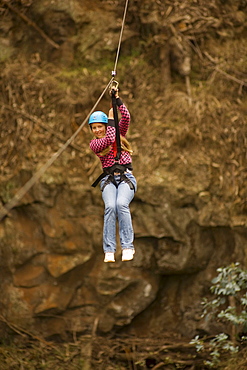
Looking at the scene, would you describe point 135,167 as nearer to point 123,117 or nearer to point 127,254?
point 123,117

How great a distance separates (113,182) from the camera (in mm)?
4828

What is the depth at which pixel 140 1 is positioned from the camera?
8.80m

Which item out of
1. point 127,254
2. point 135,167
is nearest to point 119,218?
point 127,254

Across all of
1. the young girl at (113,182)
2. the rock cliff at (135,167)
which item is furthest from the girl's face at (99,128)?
the rock cliff at (135,167)

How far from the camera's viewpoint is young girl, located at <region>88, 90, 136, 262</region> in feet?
15.3

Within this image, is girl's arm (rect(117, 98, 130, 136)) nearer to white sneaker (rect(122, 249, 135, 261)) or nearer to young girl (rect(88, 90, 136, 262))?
young girl (rect(88, 90, 136, 262))

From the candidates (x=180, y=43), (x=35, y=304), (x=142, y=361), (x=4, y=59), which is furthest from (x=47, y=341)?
(x=180, y=43)

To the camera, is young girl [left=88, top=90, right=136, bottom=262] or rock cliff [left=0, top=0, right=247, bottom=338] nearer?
young girl [left=88, top=90, right=136, bottom=262]

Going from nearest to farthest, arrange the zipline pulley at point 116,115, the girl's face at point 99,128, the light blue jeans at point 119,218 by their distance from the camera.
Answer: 1. the zipline pulley at point 116,115
2. the light blue jeans at point 119,218
3. the girl's face at point 99,128

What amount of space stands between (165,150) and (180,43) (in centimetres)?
187

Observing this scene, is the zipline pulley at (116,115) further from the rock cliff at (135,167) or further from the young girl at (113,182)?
the rock cliff at (135,167)

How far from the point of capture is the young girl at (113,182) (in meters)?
4.66

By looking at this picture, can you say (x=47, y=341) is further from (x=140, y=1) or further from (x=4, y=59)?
(x=140, y=1)

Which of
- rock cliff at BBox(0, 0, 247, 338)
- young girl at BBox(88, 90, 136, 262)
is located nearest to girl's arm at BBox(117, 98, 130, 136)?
young girl at BBox(88, 90, 136, 262)
